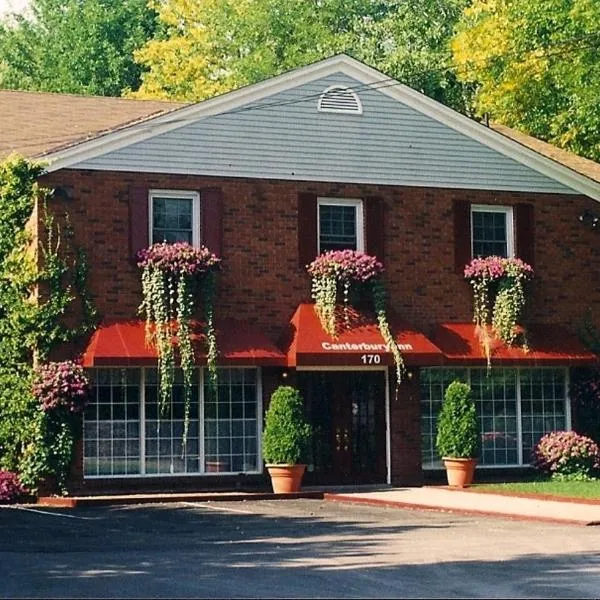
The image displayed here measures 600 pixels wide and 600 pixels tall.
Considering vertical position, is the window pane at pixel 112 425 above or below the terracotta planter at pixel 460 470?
above

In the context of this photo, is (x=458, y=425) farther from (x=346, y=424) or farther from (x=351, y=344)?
(x=351, y=344)

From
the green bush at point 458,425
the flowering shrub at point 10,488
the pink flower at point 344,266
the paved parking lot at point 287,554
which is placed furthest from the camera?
the pink flower at point 344,266

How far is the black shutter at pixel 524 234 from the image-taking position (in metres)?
33.7

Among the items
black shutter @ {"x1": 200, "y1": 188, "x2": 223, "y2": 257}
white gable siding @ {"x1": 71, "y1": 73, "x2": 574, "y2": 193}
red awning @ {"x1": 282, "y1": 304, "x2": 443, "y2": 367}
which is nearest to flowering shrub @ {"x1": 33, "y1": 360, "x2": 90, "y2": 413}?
black shutter @ {"x1": 200, "y1": 188, "x2": 223, "y2": 257}

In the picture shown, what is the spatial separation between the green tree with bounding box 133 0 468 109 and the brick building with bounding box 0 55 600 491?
20.0 meters

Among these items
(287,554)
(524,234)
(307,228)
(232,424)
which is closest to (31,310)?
(232,424)

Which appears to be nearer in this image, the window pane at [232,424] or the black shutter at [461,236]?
the window pane at [232,424]

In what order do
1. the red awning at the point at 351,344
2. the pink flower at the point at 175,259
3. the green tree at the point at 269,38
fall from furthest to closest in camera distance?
the green tree at the point at 269,38 → the red awning at the point at 351,344 → the pink flower at the point at 175,259

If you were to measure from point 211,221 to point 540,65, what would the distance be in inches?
444

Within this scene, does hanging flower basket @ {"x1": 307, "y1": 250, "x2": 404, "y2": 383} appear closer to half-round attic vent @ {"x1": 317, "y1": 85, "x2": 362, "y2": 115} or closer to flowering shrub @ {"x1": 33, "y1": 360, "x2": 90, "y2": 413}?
half-round attic vent @ {"x1": 317, "y1": 85, "x2": 362, "y2": 115}

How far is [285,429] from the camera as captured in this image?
98.0 ft

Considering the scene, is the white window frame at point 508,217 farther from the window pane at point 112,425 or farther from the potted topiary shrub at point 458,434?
the window pane at point 112,425

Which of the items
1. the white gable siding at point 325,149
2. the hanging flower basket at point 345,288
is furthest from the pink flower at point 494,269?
the hanging flower basket at point 345,288

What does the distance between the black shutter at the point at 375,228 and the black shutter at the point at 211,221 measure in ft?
10.5
